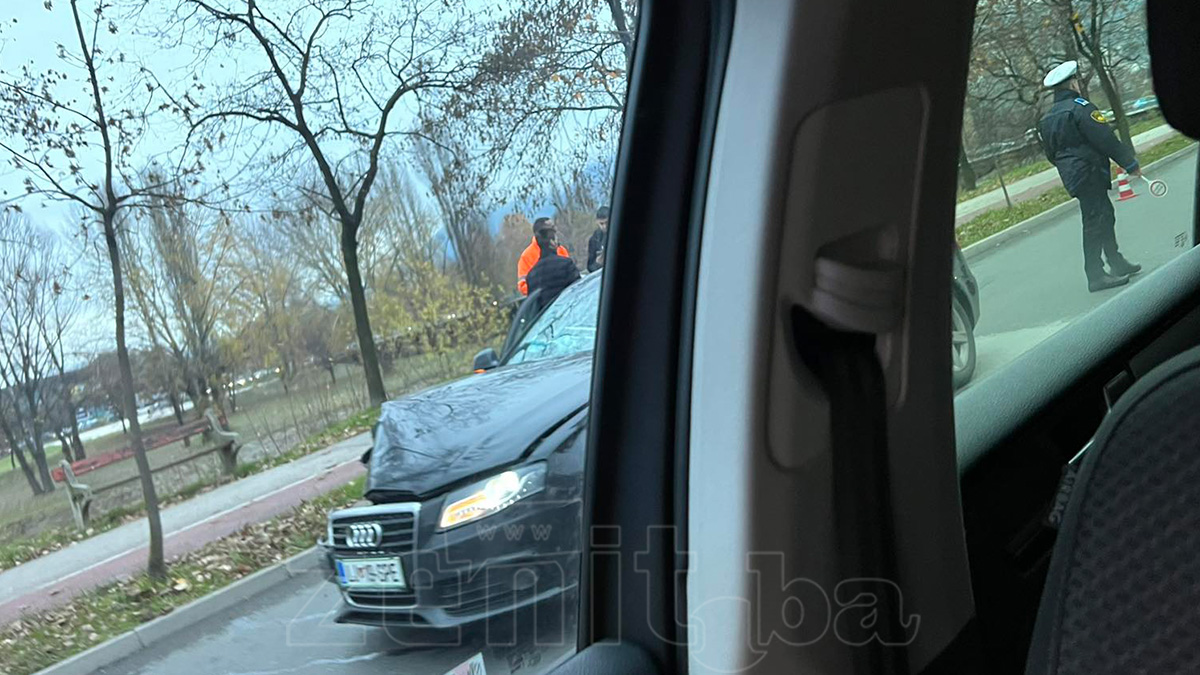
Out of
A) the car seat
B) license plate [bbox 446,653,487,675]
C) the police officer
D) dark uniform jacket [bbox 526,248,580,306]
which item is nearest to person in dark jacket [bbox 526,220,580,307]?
dark uniform jacket [bbox 526,248,580,306]

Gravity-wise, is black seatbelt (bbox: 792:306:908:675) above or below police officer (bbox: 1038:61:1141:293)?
below

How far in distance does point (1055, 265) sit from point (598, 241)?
1.86 m

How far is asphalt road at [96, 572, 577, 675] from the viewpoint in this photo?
4.03 feet

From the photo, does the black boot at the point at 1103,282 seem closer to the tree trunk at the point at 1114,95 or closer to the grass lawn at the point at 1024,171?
the grass lawn at the point at 1024,171

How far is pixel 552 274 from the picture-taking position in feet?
5.22

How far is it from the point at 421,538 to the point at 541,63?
81cm

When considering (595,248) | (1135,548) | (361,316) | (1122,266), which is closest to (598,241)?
(595,248)

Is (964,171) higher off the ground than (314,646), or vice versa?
(964,171)

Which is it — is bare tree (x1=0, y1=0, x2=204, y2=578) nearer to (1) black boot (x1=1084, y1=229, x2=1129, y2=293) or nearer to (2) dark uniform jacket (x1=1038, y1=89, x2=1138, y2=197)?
(2) dark uniform jacket (x1=1038, y1=89, x2=1138, y2=197)

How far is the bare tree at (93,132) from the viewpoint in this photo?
1096 millimetres

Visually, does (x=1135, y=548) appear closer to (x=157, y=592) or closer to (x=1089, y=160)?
(x=157, y=592)

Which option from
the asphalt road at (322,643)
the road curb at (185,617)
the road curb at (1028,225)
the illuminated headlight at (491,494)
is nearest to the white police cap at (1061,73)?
the road curb at (1028,225)

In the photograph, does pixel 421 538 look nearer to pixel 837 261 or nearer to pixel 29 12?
pixel 837 261

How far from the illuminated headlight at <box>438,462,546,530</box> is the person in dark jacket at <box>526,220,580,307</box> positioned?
1.00 ft
